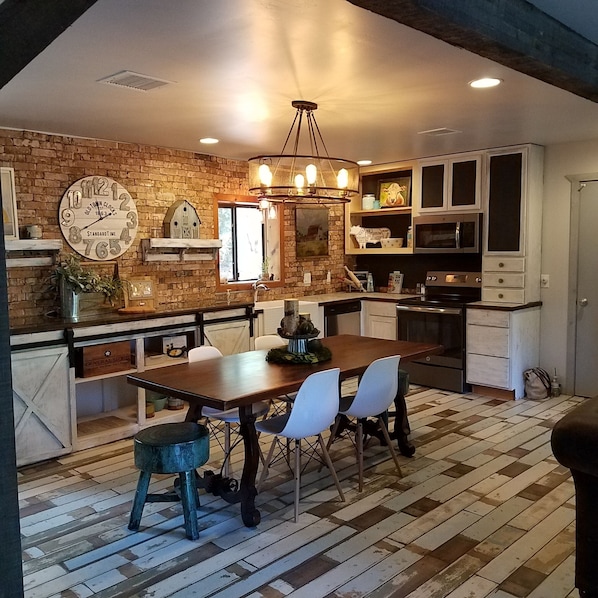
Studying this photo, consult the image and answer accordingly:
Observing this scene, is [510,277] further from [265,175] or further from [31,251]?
[31,251]

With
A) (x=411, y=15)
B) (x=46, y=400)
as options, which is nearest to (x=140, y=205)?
(x=46, y=400)

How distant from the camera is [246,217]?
628 cm

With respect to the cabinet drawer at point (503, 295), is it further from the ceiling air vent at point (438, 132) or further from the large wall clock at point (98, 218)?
the large wall clock at point (98, 218)

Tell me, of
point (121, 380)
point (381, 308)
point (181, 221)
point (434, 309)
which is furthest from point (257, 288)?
point (434, 309)

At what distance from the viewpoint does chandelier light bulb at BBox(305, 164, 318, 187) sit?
3570 millimetres

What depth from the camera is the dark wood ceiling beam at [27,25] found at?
1345 mm

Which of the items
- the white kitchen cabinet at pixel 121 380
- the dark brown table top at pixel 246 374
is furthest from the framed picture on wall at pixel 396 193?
the white kitchen cabinet at pixel 121 380

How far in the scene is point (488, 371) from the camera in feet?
18.8

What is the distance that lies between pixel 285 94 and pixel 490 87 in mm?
1221

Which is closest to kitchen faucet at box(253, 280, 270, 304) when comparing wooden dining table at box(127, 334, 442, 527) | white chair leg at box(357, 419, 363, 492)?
wooden dining table at box(127, 334, 442, 527)

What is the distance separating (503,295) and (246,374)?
133 inches

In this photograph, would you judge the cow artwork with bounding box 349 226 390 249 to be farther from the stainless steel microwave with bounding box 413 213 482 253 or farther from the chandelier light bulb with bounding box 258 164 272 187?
the chandelier light bulb with bounding box 258 164 272 187

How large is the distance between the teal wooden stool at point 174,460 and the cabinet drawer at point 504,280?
3776 millimetres

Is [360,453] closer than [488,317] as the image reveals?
Yes
